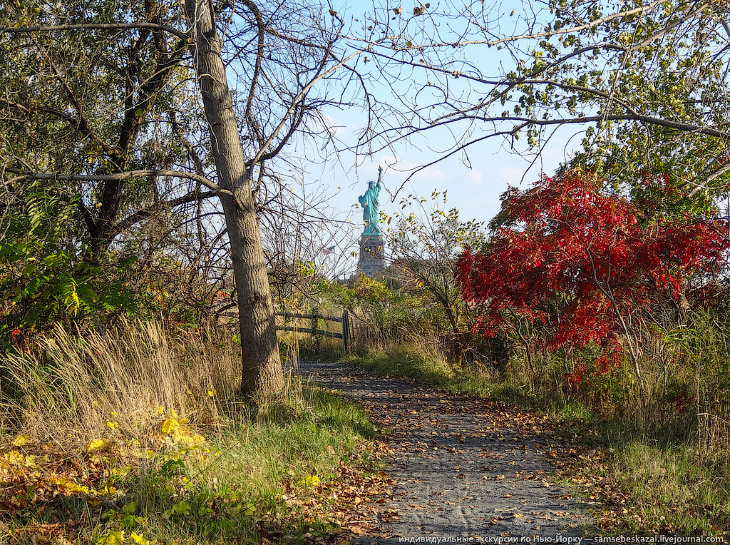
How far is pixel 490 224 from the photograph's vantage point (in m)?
13.1

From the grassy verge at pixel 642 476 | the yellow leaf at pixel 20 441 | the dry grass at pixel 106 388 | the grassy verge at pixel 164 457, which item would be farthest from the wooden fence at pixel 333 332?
the yellow leaf at pixel 20 441

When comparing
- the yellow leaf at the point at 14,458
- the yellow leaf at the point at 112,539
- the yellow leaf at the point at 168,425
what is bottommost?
the yellow leaf at the point at 112,539

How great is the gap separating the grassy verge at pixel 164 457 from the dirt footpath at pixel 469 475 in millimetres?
395

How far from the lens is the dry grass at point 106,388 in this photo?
5.20m

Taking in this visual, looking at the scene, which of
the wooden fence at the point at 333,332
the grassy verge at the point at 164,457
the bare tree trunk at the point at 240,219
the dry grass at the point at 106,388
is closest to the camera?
the grassy verge at the point at 164,457

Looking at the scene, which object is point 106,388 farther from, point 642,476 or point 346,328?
point 346,328

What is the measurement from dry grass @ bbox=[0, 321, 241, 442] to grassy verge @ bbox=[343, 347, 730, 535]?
379 centimetres

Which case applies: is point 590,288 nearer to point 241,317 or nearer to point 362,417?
point 362,417

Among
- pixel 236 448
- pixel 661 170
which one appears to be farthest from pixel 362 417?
pixel 661 170

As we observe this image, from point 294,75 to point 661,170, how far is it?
626 cm

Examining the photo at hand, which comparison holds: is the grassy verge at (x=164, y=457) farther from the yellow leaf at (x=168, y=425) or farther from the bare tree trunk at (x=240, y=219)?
the bare tree trunk at (x=240, y=219)

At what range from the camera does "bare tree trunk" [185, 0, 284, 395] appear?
21.9 ft

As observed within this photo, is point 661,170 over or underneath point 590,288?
over

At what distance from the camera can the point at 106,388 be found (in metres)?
5.43
